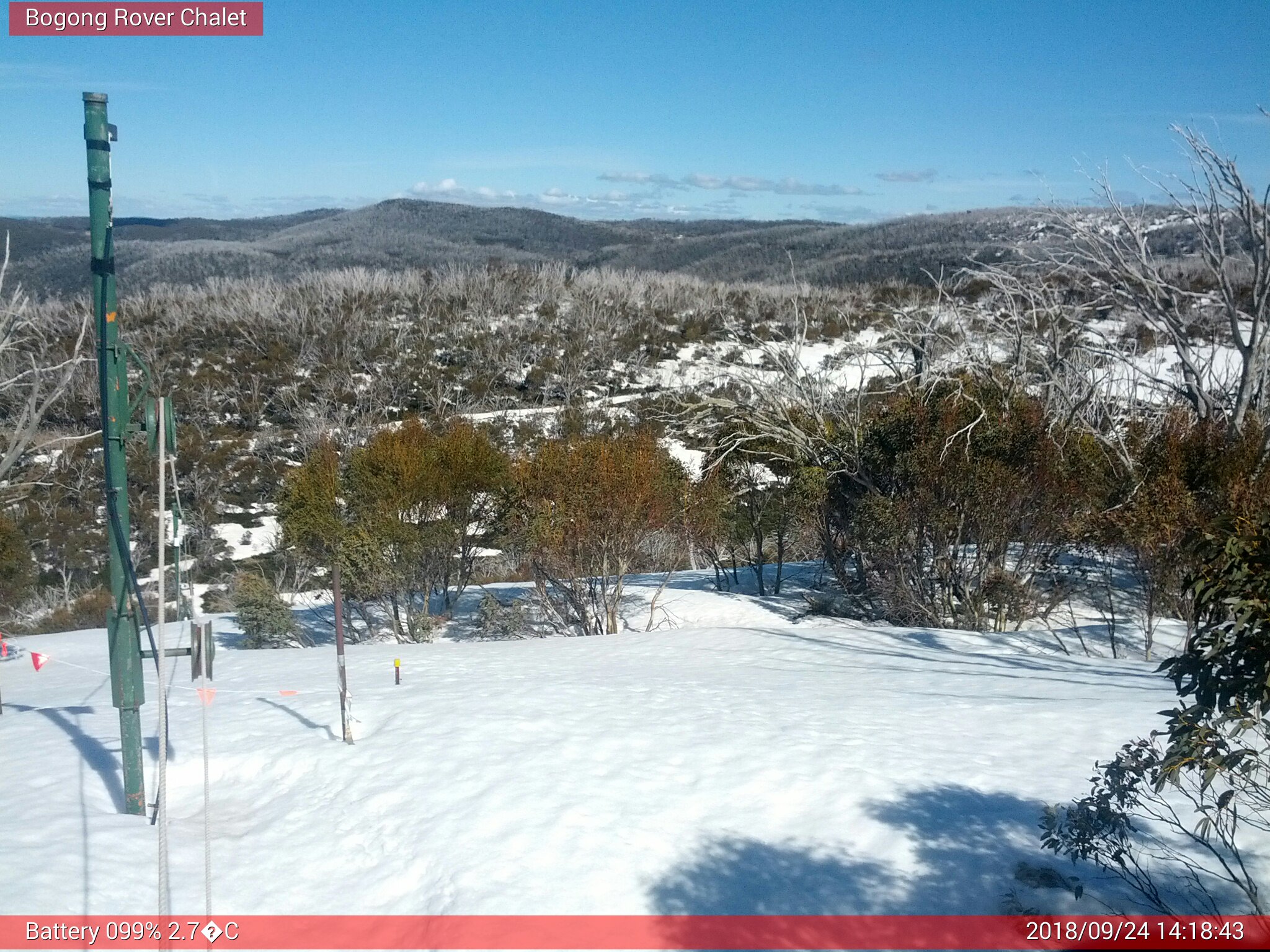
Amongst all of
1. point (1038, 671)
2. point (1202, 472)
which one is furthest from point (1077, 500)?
point (1038, 671)

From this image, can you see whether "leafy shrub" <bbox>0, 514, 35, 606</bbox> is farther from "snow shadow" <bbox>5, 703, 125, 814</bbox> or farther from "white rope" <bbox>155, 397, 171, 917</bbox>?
"white rope" <bbox>155, 397, 171, 917</bbox>

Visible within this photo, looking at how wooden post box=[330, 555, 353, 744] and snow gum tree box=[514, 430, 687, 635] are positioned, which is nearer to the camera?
wooden post box=[330, 555, 353, 744]

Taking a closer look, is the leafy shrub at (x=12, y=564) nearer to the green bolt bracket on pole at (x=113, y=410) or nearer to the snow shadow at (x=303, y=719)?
the snow shadow at (x=303, y=719)

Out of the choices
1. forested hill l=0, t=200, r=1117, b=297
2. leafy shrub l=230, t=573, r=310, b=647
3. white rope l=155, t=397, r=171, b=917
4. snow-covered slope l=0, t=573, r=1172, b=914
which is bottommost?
leafy shrub l=230, t=573, r=310, b=647

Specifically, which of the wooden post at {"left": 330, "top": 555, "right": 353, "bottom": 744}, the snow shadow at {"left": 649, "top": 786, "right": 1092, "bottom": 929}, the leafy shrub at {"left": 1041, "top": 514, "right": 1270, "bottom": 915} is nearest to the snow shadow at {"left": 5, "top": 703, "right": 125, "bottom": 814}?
the wooden post at {"left": 330, "top": 555, "right": 353, "bottom": 744}

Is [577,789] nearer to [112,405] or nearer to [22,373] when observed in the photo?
[112,405]

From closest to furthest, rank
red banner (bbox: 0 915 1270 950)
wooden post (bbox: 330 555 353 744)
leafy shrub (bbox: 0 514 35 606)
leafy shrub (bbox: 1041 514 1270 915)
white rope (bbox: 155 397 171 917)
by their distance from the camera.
A: 1. leafy shrub (bbox: 1041 514 1270 915)
2. white rope (bbox: 155 397 171 917)
3. red banner (bbox: 0 915 1270 950)
4. wooden post (bbox: 330 555 353 744)
5. leafy shrub (bbox: 0 514 35 606)

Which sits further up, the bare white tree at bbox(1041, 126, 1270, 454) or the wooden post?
the bare white tree at bbox(1041, 126, 1270, 454)
